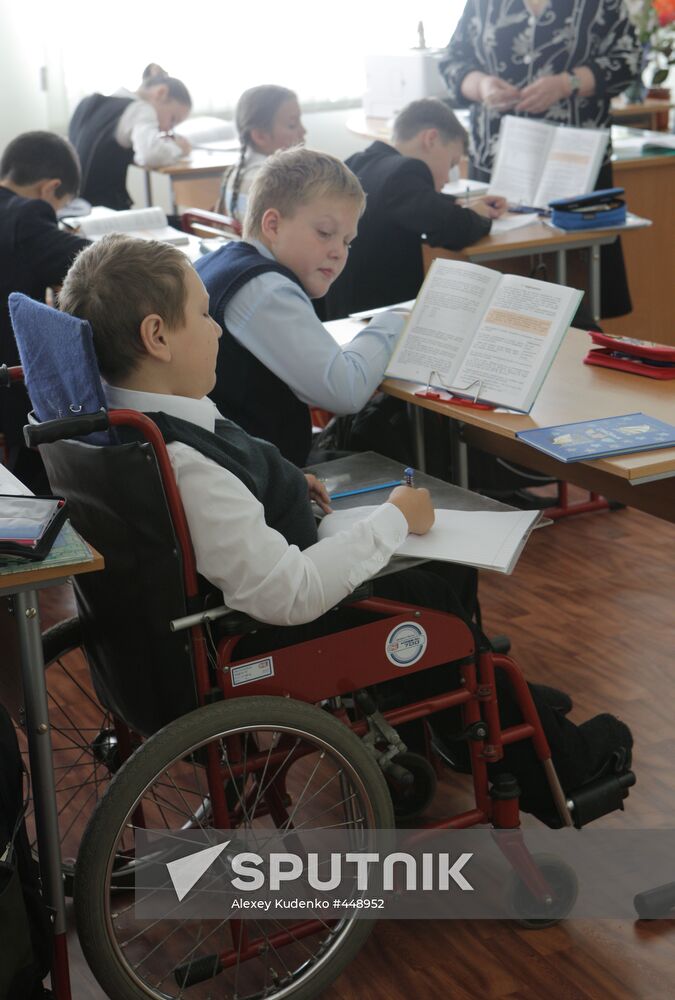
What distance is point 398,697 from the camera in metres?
1.85

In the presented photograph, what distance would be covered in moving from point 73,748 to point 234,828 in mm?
660

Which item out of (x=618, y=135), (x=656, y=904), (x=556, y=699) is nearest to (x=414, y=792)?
(x=556, y=699)

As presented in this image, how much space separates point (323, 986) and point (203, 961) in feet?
0.54

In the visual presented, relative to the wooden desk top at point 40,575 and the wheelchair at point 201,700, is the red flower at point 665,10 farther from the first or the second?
the wooden desk top at point 40,575

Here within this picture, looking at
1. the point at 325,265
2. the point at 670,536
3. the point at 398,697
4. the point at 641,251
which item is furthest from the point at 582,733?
the point at 641,251

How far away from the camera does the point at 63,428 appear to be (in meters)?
1.38

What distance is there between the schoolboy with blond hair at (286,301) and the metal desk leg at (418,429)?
36 cm

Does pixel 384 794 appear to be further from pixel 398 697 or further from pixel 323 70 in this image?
pixel 323 70

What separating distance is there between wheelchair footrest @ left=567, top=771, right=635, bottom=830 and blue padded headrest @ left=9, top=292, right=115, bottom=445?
2.85 ft

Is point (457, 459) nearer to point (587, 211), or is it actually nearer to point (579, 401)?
point (579, 401)

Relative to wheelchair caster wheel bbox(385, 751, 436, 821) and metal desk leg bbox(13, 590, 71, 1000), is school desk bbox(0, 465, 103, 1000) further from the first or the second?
wheelchair caster wheel bbox(385, 751, 436, 821)

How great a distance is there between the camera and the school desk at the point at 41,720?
1.41 metres

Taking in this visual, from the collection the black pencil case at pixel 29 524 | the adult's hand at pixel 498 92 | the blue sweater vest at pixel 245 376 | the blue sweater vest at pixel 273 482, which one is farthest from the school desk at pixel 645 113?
the black pencil case at pixel 29 524

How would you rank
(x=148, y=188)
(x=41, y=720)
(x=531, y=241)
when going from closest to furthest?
(x=41, y=720), (x=531, y=241), (x=148, y=188)
